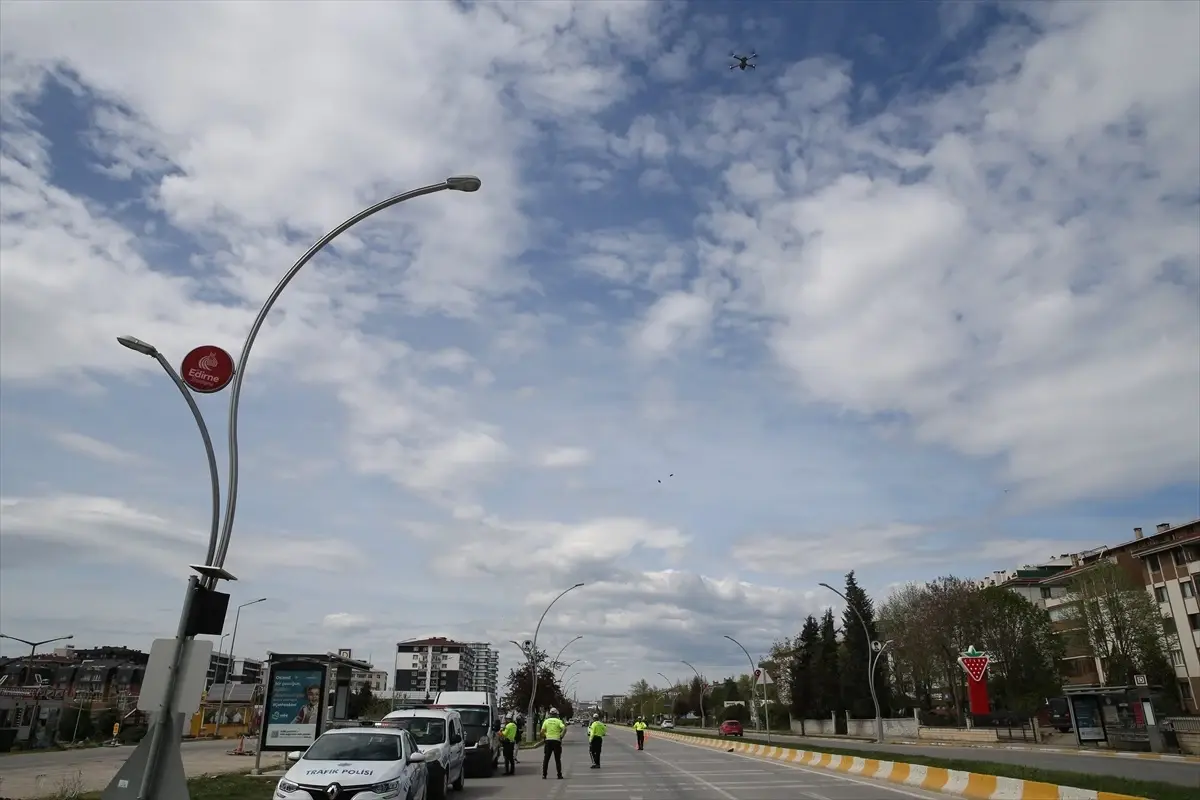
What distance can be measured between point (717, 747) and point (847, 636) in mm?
37825

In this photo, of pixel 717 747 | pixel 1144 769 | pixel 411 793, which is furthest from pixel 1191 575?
pixel 411 793

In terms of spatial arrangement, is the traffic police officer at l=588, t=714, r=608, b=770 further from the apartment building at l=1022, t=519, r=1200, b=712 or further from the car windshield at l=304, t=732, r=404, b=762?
the apartment building at l=1022, t=519, r=1200, b=712

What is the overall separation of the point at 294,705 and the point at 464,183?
53.1 feet

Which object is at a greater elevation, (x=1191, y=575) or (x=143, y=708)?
(x=1191, y=575)

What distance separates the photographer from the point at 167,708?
8.45 metres

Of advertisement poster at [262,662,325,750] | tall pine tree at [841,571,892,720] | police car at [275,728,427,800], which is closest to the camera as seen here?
police car at [275,728,427,800]

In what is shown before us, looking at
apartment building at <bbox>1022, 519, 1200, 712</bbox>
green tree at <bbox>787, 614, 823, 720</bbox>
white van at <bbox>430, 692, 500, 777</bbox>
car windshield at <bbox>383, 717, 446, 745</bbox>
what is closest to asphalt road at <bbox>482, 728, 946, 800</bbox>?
white van at <bbox>430, 692, 500, 777</bbox>

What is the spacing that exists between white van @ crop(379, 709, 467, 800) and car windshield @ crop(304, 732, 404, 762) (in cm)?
301

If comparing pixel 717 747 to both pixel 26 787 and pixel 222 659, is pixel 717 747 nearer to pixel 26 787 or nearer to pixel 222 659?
pixel 26 787

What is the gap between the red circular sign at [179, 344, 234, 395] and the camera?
11.9 metres

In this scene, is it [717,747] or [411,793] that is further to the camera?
[717,747]

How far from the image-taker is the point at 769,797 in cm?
1628

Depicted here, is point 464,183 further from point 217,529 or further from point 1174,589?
point 1174,589

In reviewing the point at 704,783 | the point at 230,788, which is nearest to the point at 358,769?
the point at 230,788
